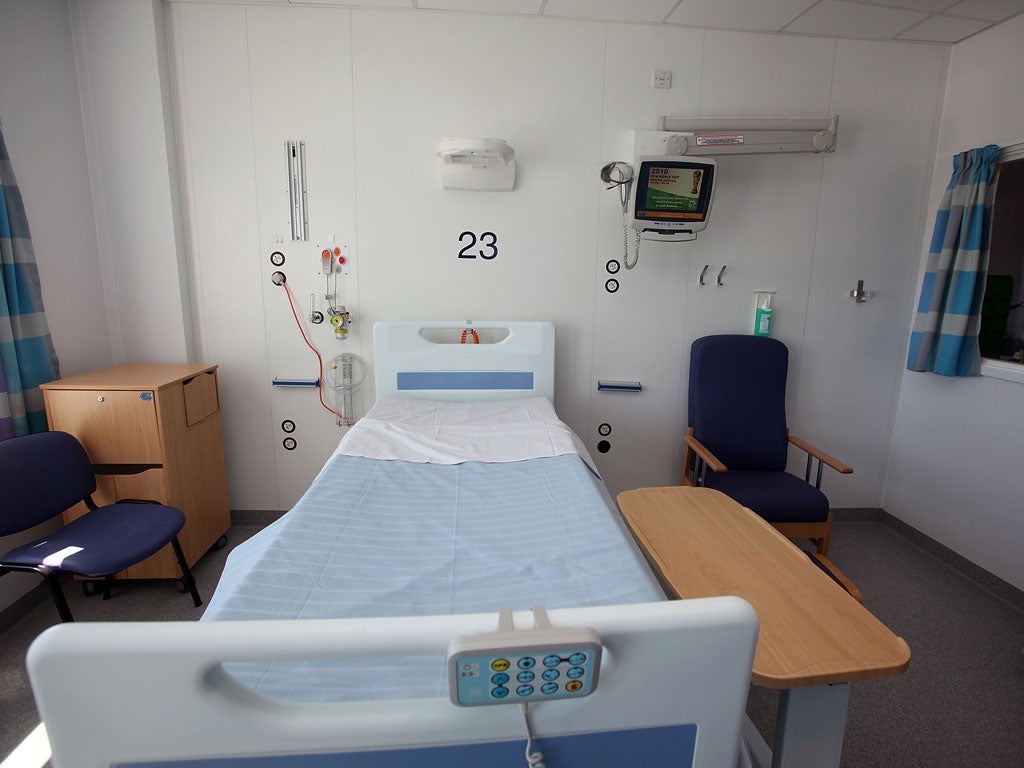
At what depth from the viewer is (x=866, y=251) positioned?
9.07 ft

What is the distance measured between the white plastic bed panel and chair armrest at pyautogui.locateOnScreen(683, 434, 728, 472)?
1.59 m

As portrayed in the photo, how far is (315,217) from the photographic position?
102 inches

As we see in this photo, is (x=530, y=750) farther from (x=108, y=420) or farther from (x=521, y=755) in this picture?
(x=108, y=420)

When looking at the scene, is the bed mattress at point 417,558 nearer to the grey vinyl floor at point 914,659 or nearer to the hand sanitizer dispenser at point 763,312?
the grey vinyl floor at point 914,659

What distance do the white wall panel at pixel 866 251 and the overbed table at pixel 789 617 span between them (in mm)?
1803

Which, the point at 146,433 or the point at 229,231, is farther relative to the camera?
the point at 229,231

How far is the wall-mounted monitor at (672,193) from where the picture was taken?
2346 millimetres

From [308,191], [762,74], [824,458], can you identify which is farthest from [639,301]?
[308,191]

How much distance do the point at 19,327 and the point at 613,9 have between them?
3.01m

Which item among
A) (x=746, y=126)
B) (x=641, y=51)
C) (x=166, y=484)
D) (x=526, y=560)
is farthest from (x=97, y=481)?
(x=746, y=126)

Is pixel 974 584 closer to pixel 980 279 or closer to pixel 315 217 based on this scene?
pixel 980 279

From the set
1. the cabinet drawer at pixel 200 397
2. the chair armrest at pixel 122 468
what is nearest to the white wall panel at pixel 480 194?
the cabinet drawer at pixel 200 397

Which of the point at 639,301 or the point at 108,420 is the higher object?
the point at 639,301

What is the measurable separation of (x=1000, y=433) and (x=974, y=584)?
76 centimetres
